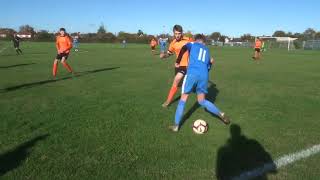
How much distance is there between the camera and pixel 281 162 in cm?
573

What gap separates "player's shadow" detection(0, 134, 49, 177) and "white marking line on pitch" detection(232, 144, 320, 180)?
9.90ft

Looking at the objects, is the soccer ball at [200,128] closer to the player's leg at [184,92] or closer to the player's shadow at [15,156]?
the player's leg at [184,92]

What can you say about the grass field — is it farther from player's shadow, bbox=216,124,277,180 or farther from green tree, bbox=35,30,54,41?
green tree, bbox=35,30,54,41

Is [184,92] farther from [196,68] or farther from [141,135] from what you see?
[141,135]

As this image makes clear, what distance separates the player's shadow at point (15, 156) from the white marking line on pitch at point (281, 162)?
302 centimetres

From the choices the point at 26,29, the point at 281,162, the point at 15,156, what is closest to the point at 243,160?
the point at 281,162

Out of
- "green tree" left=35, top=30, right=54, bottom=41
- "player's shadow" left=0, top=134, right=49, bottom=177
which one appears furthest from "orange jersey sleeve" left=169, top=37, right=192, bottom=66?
"green tree" left=35, top=30, right=54, bottom=41

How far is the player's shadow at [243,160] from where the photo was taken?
17.3ft

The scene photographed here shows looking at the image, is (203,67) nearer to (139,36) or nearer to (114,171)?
(114,171)

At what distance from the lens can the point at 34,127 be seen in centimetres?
752

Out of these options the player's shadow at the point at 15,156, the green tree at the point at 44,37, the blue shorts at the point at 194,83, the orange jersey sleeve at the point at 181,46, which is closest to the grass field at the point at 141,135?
the player's shadow at the point at 15,156

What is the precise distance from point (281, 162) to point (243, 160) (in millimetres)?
537

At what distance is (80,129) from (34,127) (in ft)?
2.95

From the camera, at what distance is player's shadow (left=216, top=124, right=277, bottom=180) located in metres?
5.28
